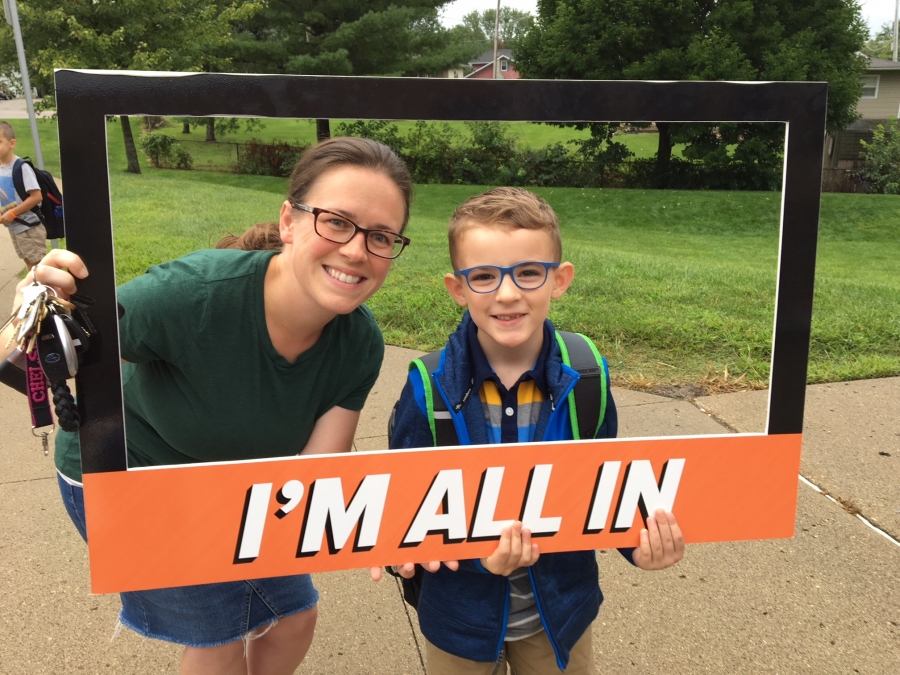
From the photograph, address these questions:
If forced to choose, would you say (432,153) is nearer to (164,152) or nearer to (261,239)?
(261,239)

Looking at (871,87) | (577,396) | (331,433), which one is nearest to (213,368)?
(331,433)

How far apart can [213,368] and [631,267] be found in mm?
2019

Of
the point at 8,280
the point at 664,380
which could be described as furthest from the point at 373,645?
the point at 8,280

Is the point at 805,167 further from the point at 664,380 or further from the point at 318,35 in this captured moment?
the point at 318,35

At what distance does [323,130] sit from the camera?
57.7 inches

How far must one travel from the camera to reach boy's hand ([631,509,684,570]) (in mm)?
1494

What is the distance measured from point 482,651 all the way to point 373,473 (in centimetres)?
50

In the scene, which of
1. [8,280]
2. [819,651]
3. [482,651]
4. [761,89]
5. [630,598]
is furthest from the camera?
[8,280]

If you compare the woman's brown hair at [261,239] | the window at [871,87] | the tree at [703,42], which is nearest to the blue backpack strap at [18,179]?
the woman's brown hair at [261,239]

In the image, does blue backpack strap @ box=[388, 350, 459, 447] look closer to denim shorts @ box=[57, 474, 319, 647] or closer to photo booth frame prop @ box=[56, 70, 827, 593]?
photo booth frame prop @ box=[56, 70, 827, 593]

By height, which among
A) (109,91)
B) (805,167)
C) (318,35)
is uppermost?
(318,35)

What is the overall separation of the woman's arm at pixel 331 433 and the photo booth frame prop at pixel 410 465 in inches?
10.6

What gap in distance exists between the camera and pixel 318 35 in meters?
20.3

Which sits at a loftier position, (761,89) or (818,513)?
(761,89)
